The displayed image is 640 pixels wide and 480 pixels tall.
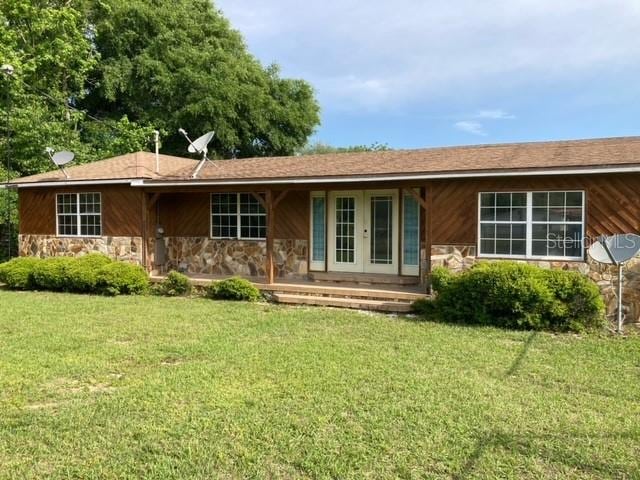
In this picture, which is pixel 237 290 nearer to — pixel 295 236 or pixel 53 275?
pixel 295 236

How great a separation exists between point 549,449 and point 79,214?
40.5 feet

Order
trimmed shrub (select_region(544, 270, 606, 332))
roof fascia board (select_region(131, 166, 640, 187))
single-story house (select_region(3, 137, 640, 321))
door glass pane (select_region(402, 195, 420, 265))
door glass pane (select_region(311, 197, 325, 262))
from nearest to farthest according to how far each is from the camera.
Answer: trimmed shrub (select_region(544, 270, 606, 332))
roof fascia board (select_region(131, 166, 640, 187))
single-story house (select_region(3, 137, 640, 321))
door glass pane (select_region(402, 195, 420, 265))
door glass pane (select_region(311, 197, 325, 262))

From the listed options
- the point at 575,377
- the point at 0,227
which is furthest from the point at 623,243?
the point at 0,227

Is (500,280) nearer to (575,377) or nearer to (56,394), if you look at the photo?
(575,377)

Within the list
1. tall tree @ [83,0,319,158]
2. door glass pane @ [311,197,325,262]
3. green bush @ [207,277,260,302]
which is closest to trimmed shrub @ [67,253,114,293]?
green bush @ [207,277,260,302]

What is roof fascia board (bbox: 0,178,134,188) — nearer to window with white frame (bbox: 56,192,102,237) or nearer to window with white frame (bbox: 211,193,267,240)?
window with white frame (bbox: 56,192,102,237)

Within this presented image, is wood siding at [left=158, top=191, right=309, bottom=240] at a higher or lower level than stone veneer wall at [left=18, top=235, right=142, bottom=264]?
higher

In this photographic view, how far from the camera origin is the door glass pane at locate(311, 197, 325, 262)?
11.8 metres

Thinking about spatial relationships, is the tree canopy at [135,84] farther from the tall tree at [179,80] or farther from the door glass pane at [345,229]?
the door glass pane at [345,229]

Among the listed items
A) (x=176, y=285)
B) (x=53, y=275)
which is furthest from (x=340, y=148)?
(x=53, y=275)

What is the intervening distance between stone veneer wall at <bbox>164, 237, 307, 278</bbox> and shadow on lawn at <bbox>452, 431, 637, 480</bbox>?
324 inches

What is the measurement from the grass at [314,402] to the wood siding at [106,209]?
190 inches

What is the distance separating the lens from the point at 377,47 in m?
20.5

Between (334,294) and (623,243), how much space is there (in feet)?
16.3
